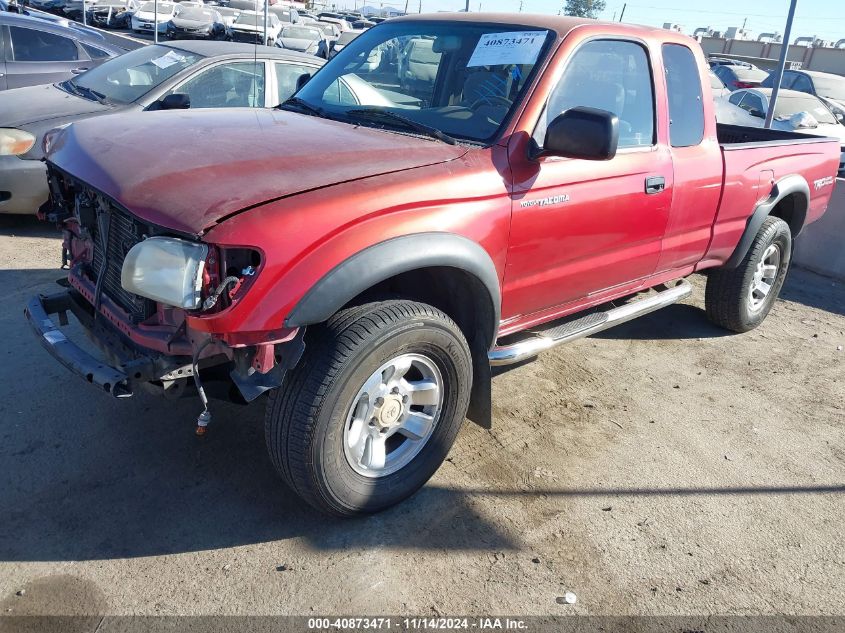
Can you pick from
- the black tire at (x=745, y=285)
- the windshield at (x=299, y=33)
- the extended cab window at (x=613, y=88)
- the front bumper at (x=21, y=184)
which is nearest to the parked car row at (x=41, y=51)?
the front bumper at (x=21, y=184)

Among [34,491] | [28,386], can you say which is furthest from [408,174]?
[28,386]

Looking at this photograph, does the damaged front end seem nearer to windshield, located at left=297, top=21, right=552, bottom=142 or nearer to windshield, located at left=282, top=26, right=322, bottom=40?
windshield, located at left=297, top=21, right=552, bottom=142

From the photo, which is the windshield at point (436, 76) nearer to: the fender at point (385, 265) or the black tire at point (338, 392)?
the fender at point (385, 265)

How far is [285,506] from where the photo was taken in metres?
3.09

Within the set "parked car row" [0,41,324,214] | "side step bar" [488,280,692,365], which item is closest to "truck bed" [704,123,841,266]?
"side step bar" [488,280,692,365]

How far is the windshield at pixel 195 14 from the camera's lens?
26059 mm

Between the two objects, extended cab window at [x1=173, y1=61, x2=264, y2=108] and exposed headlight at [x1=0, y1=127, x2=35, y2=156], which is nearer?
exposed headlight at [x1=0, y1=127, x2=35, y2=156]

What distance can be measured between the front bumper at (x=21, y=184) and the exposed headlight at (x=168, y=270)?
3932mm

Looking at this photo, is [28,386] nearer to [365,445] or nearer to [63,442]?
[63,442]

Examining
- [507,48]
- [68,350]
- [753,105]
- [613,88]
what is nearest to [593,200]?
[613,88]

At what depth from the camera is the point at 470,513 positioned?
10.3ft

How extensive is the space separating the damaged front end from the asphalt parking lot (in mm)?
615

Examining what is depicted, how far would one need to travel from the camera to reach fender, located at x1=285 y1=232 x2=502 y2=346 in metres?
2.52

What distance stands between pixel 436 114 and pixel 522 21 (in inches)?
27.1
